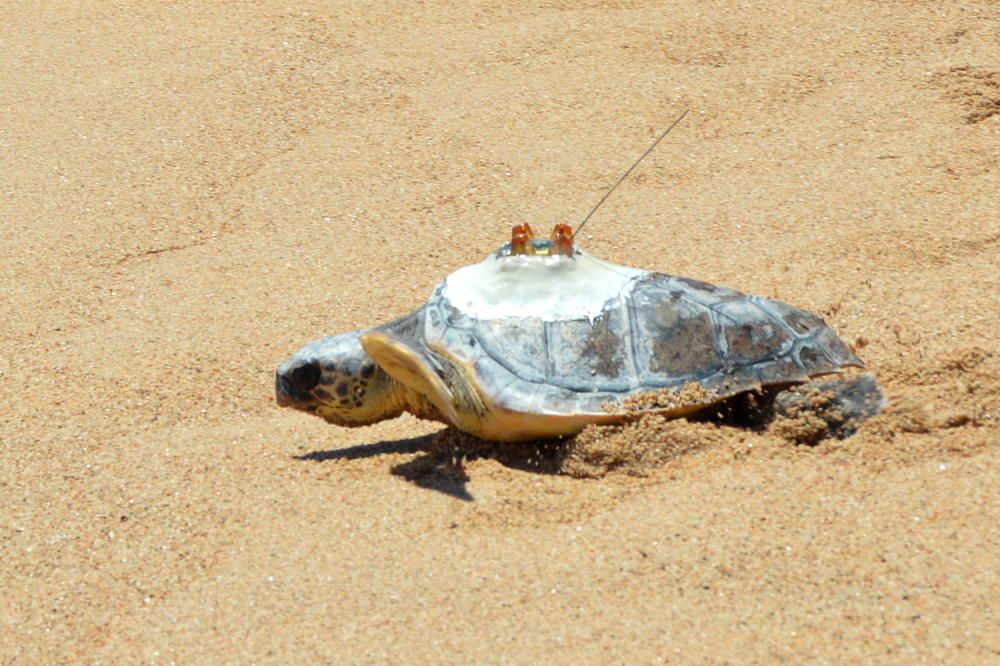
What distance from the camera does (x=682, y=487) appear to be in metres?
2.84

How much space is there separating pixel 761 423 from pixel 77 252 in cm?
269

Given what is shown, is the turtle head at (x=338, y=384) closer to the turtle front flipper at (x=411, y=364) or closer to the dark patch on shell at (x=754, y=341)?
the turtle front flipper at (x=411, y=364)

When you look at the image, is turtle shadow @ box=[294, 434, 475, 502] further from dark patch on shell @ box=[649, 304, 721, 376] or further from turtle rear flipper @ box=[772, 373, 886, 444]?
turtle rear flipper @ box=[772, 373, 886, 444]

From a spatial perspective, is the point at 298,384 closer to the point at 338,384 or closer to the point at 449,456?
the point at 338,384

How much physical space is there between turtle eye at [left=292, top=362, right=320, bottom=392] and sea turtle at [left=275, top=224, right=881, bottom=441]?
0.23 m

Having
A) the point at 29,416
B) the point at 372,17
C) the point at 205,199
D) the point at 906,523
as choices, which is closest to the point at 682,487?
the point at 906,523

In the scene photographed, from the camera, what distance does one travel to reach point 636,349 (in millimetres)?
3105

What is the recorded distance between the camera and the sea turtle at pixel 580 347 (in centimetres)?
305

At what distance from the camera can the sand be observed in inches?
99.7

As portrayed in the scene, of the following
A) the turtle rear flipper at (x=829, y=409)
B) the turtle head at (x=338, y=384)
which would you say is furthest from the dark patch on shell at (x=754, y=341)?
the turtle head at (x=338, y=384)

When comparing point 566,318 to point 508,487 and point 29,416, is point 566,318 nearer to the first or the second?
point 508,487

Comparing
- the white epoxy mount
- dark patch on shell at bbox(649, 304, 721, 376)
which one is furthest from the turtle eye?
dark patch on shell at bbox(649, 304, 721, 376)

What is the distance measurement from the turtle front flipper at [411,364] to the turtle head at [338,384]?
20 cm

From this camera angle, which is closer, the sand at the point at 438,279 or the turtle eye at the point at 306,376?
the sand at the point at 438,279
